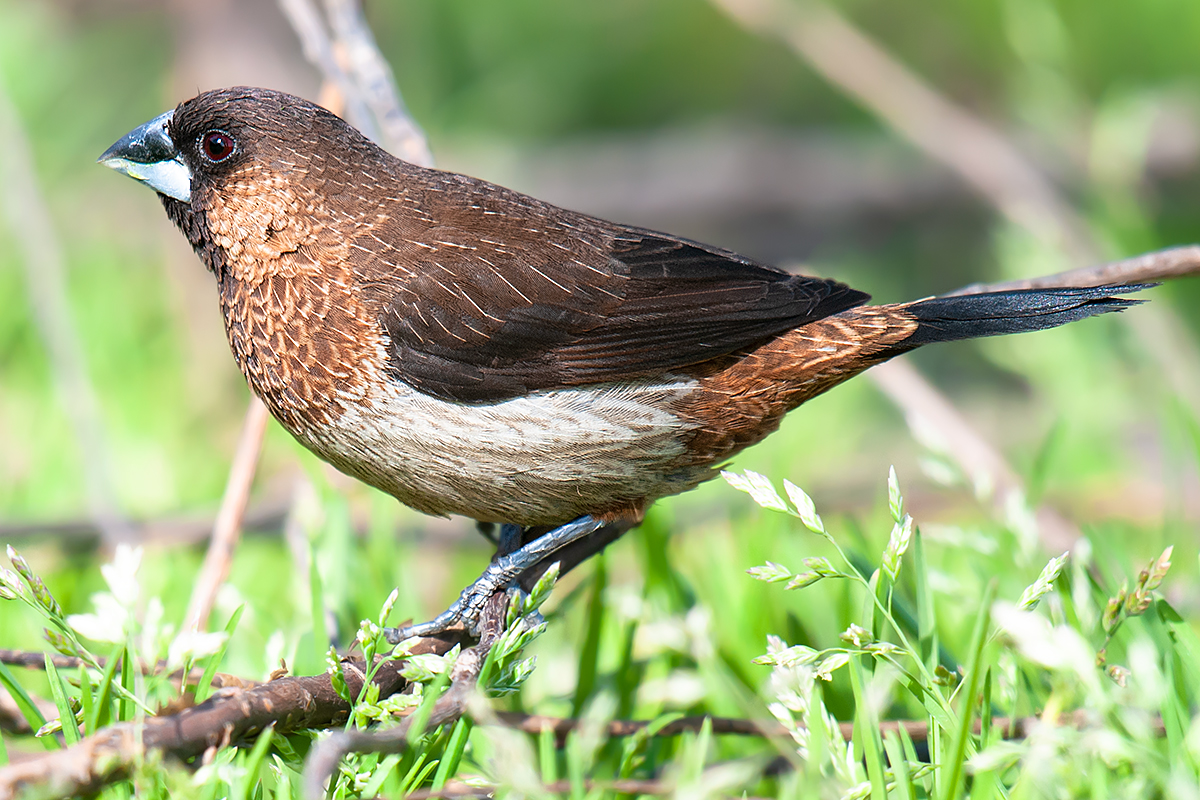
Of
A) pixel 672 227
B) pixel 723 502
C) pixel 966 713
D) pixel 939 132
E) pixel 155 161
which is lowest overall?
pixel 966 713

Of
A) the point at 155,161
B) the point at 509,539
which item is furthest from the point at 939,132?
the point at 155,161

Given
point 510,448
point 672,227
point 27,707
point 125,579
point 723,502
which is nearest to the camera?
point 125,579

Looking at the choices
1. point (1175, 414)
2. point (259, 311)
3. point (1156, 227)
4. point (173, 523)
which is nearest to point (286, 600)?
point (173, 523)

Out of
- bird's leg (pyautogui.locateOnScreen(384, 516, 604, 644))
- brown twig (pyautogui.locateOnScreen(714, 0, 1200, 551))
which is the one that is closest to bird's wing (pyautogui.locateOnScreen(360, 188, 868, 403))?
bird's leg (pyautogui.locateOnScreen(384, 516, 604, 644))

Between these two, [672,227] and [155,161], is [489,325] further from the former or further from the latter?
[672,227]

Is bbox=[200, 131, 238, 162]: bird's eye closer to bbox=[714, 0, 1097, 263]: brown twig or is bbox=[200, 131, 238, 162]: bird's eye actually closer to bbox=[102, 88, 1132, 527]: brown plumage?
bbox=[102, 88, 1132, 527]: brown plumage

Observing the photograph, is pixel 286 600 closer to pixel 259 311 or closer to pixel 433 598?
pixel 433 598

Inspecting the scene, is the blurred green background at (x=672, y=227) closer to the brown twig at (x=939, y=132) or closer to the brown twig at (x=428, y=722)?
the brown twig at (x=939, y=132)
